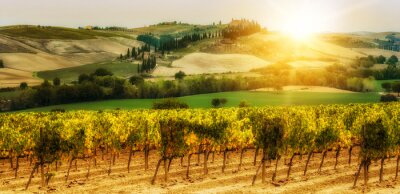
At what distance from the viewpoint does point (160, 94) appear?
144000 mm

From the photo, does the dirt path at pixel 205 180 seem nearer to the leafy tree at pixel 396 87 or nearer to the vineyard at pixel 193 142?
the vineyard at pixel 193 142

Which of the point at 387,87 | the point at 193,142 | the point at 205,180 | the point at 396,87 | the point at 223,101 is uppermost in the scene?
the point at 193,142

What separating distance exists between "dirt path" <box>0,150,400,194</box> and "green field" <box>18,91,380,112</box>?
270 feet

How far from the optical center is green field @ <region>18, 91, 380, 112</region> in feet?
421

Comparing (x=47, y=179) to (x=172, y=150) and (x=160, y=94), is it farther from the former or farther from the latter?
(x=160, y=94)

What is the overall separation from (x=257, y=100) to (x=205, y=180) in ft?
323

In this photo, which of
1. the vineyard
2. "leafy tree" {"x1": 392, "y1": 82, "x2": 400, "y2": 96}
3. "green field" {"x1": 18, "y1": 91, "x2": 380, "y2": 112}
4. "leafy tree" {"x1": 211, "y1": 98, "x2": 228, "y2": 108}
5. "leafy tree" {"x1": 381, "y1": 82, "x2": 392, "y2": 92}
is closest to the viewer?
the vineyard

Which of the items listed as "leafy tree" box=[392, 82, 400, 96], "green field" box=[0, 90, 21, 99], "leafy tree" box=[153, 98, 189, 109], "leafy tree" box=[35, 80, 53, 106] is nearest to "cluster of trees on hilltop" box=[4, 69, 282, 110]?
"leafy tree" box=[35, 80, 53, 106]

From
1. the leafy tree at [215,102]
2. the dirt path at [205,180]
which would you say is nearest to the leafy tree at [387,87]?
the leafy tree at [215,102]

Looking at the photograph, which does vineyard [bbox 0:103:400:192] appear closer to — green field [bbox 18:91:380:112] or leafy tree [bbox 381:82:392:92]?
green field [bbox 18:91:380:112]

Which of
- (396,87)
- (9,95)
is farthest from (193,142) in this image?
(396,87)

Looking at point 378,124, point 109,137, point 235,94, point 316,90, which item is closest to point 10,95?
point 235,94

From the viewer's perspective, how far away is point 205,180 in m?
36.8

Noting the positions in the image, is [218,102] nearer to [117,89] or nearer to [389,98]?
[117,89]
